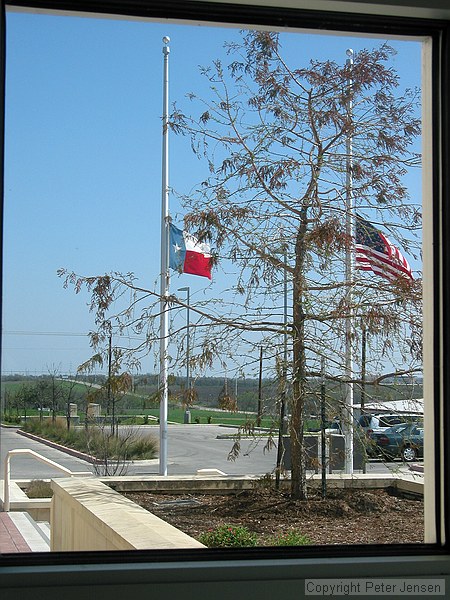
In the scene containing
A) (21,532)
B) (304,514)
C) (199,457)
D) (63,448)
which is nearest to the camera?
(21,532)

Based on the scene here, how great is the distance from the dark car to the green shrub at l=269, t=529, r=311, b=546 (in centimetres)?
84

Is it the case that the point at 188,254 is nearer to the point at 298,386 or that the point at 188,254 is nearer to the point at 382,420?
the point at 298,386

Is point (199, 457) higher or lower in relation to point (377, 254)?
lower

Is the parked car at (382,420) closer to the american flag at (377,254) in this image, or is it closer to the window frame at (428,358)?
the american flag at (377,254)

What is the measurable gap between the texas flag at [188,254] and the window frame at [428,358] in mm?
1877

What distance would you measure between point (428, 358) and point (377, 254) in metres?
2.05

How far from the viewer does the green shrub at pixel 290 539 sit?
3.17 meters

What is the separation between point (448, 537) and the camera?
5.98ft

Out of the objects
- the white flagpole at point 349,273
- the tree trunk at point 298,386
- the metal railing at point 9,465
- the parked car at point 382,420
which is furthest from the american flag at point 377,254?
the metal railing at point 9,465

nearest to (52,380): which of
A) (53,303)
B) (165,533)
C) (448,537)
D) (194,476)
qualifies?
(53,303)

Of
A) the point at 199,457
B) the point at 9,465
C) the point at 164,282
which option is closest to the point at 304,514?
the point at 199,457

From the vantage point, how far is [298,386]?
375 cm

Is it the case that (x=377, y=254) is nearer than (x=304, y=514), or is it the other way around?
(x=304, y=514)

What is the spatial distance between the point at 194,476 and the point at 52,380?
1.33 m
